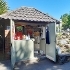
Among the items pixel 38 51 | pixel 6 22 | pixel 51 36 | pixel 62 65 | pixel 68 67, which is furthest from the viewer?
pixel 38 51

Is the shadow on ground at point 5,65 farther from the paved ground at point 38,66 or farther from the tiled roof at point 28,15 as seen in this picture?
the tiled roof at point 28,15

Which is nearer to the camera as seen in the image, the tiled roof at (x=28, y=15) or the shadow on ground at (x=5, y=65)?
the shadow on ground at (x=5, y=65)

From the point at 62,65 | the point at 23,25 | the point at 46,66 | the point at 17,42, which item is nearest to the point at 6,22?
the point at 23,25

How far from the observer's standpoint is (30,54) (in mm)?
8578

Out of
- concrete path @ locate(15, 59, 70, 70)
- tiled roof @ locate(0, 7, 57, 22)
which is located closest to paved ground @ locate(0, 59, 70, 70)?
concrete path @ locate(15, 59, 70, 70)

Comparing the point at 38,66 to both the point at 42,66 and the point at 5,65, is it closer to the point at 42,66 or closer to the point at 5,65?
the point at 42,66

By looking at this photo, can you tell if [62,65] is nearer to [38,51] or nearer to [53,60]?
[53,60]

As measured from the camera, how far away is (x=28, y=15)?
834cm

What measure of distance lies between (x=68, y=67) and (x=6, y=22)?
443 centimetres

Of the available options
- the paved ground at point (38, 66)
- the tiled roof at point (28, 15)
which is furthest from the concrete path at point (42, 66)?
the tiled roof at point (28, 15)

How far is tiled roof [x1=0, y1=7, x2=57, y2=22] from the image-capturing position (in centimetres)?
782

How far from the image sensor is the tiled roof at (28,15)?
25.6 ft

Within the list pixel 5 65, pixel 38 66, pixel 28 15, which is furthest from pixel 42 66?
pixel 28 15

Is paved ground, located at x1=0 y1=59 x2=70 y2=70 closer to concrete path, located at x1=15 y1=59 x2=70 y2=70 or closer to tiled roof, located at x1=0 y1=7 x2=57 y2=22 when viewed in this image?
concrete path, located at x1=15 y1=59 x2=70 y2=70
